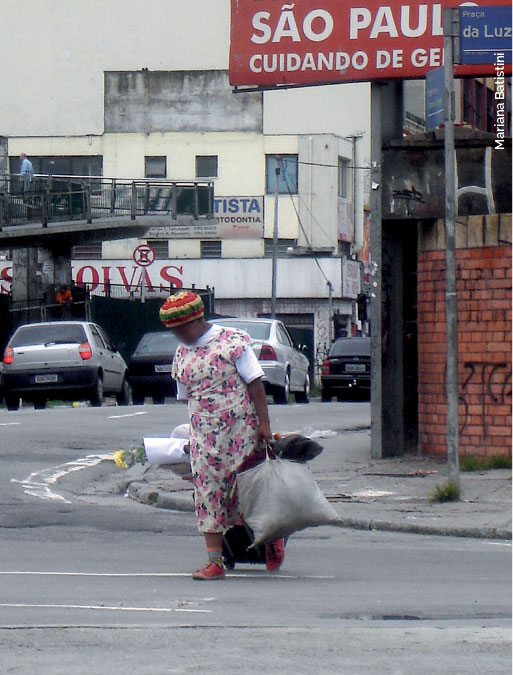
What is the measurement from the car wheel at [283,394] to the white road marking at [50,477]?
1115cm

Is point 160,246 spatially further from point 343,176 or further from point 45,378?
point 45,378

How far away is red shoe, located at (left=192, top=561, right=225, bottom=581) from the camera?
26.8ft

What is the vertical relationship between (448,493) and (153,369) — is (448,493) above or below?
above

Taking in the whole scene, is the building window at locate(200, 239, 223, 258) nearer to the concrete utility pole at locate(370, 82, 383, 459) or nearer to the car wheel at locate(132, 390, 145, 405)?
the car wheel at locate(132, 390, 145, 405)

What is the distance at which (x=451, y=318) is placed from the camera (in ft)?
39.6

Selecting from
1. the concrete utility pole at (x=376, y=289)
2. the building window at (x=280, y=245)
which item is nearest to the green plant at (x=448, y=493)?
the concrete utility pole at (x=376, y=289)

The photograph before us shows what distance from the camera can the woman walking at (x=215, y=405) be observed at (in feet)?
26.9

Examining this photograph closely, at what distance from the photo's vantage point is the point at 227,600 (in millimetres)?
7406

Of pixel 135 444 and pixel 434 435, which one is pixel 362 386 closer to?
pixel 135 444

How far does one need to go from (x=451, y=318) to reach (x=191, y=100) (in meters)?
51.1

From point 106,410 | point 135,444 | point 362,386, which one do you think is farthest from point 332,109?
point 135,444

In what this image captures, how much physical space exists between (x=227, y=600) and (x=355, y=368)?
2630 centimetres

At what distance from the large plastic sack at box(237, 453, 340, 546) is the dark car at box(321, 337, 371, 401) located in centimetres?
2514

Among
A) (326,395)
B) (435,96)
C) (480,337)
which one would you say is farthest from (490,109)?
(435,96)
